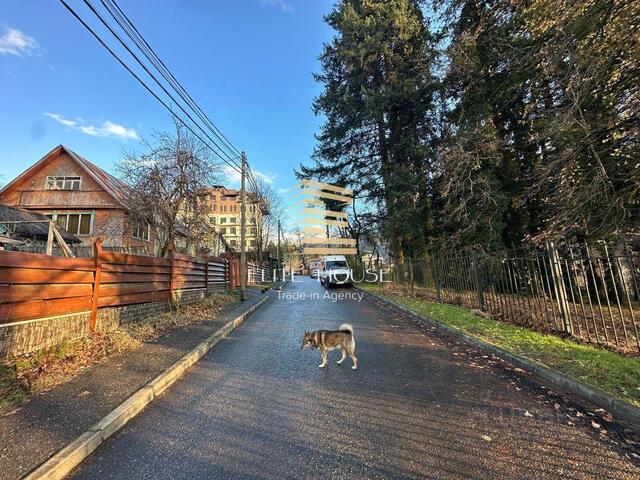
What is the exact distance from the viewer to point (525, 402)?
390 cm

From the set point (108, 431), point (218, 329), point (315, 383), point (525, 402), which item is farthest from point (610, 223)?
point (108, 431)

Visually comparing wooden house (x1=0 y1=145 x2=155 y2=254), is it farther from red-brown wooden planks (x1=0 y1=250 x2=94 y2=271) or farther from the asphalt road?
the asphalt road

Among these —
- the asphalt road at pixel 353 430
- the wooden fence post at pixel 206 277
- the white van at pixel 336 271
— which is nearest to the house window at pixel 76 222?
the wooden fence post at pixel 206 277

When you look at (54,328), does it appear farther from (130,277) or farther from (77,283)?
(130,277)

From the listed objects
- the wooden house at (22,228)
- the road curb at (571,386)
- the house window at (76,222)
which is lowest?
the road curb at (571,386)

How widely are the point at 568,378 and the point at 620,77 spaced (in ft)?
23.0

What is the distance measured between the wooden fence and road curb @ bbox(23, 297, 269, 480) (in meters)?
2.26

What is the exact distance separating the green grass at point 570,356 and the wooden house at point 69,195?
24.3m

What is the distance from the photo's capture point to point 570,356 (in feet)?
17.1

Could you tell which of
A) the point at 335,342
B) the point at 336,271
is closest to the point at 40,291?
the point at 335,342

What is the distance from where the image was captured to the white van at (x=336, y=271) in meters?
24.8

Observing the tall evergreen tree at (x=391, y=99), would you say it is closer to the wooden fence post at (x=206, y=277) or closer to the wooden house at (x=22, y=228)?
the wooden fence post at (x=206, y=277)

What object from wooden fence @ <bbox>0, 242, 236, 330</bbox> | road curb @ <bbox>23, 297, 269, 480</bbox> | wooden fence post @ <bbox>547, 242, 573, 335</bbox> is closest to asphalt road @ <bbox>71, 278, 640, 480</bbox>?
road curb @ <bbox>23, 297, 269, 480</bbox>

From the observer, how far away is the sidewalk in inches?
110
